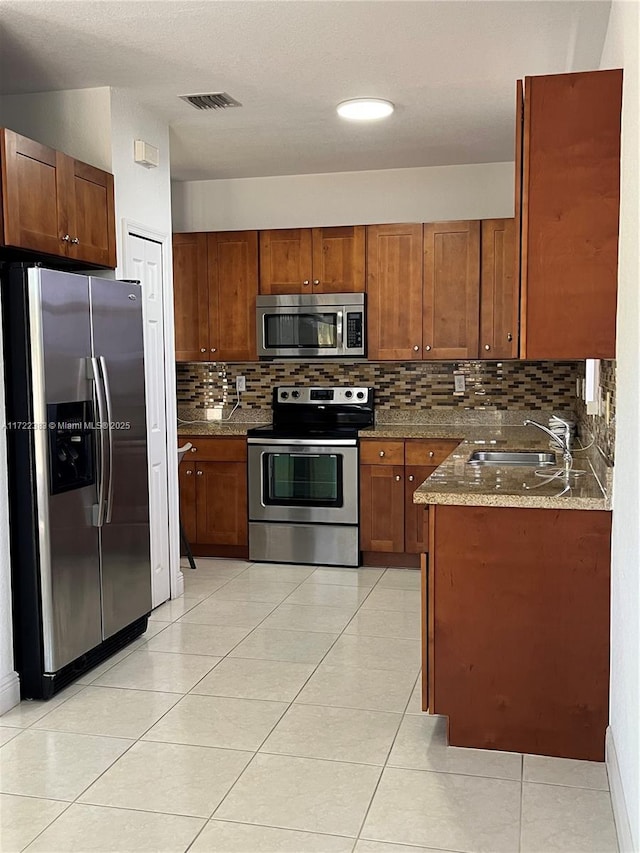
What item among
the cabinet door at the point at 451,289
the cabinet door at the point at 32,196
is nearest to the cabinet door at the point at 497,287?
the cabinet door at the point at 451,289

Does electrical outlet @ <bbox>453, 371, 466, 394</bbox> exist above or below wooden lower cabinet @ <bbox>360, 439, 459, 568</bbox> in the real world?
above

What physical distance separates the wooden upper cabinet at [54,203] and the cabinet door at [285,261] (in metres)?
1.89

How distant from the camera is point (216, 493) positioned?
221 inches

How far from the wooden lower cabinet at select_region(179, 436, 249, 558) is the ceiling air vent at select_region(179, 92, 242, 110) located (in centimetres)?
221

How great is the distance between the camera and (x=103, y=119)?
12.8 ft

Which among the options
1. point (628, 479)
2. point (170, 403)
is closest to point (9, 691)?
point (170, 403)

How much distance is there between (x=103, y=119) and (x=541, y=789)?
3379 mm

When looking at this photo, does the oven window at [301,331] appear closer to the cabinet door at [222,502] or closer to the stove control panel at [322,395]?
the stove control panel at [322,395]

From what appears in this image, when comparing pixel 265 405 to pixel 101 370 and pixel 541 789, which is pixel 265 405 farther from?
pixel 541 789

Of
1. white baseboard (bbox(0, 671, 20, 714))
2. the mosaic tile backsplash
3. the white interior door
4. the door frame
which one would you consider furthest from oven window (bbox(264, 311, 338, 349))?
white baseboard (bbox(0, 671, 20, 714))

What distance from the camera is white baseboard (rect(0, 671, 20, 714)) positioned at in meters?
3.17

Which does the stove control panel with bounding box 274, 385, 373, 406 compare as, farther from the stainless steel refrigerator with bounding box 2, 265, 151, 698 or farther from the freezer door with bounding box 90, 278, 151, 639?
the stainless steel refrigerator with bounding box 2, 265, 151, 698

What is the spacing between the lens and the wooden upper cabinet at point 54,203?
3.14m

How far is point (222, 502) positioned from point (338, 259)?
1831 mm
